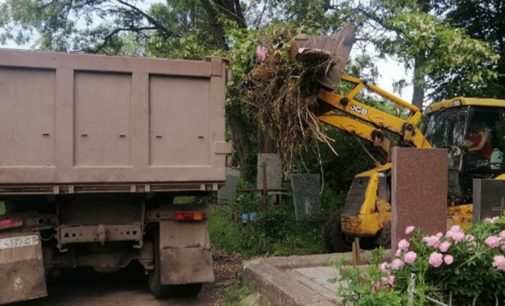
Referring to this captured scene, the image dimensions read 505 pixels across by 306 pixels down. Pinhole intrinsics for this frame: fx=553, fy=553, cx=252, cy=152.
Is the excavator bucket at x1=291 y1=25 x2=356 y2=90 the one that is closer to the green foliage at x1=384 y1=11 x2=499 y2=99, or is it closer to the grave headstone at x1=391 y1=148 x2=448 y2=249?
the green foliage at x1=384 y1=11 x2=499 y2=99

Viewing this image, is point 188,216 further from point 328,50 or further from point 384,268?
point 328,50

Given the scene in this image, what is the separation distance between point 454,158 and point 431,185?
4.05m

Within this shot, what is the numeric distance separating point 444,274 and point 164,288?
356cm

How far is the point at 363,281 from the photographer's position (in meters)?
4.39

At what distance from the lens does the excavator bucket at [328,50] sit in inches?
289

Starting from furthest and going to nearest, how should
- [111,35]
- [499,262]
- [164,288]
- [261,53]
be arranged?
[111,35]
[261,53]
[164,288]
[499,262]

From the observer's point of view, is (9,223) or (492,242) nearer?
(492,242)

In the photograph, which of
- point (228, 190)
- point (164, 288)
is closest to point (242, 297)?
point (164, 288)

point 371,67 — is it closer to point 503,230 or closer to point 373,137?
point 373,137

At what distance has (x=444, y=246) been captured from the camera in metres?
4.33

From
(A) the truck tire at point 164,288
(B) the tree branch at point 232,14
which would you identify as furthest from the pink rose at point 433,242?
(B) the tree branch at point 232,14

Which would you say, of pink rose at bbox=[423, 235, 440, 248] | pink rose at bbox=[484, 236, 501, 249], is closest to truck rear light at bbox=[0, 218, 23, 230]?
pink rose at bbox=[423, 235, 440, 248]

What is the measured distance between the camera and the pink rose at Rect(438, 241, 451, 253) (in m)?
4.33

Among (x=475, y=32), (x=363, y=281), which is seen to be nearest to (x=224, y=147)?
(x=363, y=281)
